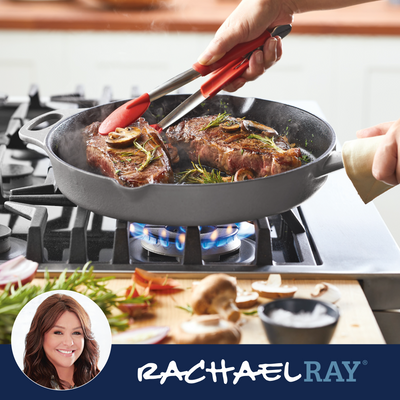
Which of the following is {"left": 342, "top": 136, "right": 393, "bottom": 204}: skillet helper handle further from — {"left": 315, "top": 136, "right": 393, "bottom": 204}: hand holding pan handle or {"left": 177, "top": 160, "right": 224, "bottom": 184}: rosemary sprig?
{"left": 177, "top": 160, "right": 224, "bottom": 184}: rosemary sprig

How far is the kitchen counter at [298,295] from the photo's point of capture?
0.79 metres

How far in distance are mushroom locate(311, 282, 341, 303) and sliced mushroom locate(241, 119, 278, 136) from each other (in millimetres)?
620

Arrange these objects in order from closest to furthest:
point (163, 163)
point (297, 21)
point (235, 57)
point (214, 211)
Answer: point (214, 211), point (163, 163), point (235, 57), point (297, 21)

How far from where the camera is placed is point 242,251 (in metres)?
1.09

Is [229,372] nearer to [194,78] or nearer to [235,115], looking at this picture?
[194,78]

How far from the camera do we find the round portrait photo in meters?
0.73

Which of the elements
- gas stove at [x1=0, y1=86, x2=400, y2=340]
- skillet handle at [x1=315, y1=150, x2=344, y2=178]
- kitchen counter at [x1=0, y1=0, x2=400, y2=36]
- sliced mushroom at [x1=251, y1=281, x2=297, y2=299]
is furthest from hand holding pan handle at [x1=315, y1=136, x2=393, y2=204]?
kitchen counter at [x1=0, y1=0, x2=400, y2=36]

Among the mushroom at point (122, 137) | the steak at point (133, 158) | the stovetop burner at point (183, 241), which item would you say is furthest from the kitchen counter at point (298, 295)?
the mushroom at point (122, 137)

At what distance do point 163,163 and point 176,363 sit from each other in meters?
0.63

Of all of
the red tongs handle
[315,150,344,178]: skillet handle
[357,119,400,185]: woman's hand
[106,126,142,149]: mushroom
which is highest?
the red tongs handle

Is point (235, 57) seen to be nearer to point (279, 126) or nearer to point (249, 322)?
point (279, 126)

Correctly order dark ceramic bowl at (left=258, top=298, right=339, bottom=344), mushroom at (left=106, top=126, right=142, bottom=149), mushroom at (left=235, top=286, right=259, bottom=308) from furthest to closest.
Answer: mushroom at (left=106, top=126, right=142, bottom=149), mushroom at (left=235, top=286, right=259, bottom=308), dark ceramic bowl at (left=258, top=298, right=339, bottom=344)

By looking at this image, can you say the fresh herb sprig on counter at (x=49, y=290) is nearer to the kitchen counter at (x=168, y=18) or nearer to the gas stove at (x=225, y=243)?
the gas stove at (x=225, y=243)

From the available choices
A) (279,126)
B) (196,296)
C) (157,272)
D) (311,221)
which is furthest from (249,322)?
(279,126)
